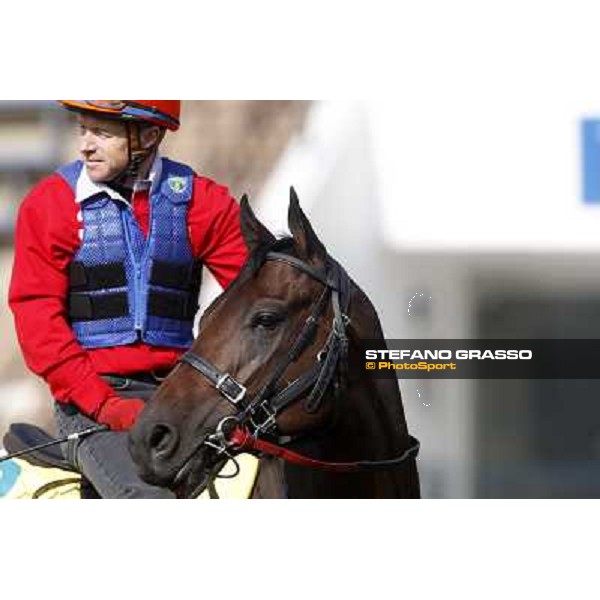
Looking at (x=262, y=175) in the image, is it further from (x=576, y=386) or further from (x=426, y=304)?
(x=576, y=386)

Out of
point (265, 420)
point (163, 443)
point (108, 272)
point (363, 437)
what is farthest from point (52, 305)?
point (363, 437)

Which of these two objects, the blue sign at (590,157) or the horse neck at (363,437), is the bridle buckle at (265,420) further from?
the blue sign at (590,157)

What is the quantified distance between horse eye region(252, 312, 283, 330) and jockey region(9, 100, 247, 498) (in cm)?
39

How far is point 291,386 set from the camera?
10.4 ft

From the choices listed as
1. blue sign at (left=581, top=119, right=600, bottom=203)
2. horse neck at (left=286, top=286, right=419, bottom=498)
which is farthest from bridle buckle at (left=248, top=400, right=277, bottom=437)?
blue sign at (left=581, top=119, right=600, bottom=203)

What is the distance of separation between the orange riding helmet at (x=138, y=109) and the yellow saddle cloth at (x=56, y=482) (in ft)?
3.29

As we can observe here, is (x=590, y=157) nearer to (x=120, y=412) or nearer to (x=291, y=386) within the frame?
(x=291, y=386)

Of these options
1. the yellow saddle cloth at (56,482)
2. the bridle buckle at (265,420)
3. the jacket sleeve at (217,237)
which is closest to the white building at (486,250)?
the jacket sleeve at (217,237)

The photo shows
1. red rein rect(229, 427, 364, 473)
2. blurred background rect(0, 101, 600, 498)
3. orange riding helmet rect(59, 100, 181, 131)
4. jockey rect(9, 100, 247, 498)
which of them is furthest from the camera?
blurred background rect(0, 101, 600, 498)

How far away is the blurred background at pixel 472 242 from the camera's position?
3.86m

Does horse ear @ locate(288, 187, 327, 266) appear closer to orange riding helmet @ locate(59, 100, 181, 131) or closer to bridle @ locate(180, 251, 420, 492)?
bridle @ locate(180, 251, 420, 492)

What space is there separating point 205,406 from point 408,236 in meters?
1.18

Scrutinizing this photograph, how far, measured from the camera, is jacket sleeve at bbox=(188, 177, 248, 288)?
353 cm

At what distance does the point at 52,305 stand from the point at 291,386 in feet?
2.38
